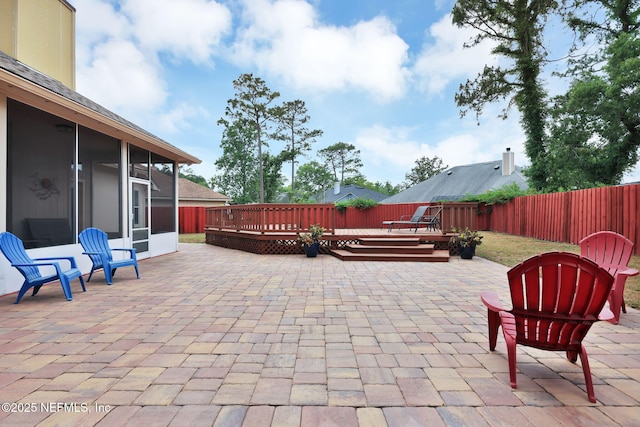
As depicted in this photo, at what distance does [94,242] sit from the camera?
505 cm

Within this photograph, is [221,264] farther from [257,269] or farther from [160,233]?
[160,233]

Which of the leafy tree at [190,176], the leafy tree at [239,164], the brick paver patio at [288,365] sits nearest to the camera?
the brick paver patio at [288,365]

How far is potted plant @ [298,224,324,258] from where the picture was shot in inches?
306

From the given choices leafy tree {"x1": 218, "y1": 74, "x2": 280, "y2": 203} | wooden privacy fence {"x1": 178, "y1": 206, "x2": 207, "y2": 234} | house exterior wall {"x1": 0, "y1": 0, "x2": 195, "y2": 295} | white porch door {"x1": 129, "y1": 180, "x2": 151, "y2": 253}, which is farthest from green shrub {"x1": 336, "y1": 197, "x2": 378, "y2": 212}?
white porch door {"x1": 129, "y1": 180, "x2": 151, "y2": 253}

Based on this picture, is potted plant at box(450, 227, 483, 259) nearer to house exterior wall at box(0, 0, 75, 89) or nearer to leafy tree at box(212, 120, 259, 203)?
house exterior wall at box(0, 0, 75, 89)

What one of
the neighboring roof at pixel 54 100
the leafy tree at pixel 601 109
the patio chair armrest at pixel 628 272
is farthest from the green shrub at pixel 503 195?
the neighboring roof at pixel 54 100

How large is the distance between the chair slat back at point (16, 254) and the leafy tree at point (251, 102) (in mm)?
18250

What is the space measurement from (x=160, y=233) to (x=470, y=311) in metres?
7.73

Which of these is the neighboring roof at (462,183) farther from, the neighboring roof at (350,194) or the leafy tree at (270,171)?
the leafy tree at (270,171)

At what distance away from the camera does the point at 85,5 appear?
26.8 feet

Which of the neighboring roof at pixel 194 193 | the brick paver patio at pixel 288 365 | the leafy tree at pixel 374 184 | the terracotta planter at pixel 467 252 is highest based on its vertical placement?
the leafy tree at pixel 374 184

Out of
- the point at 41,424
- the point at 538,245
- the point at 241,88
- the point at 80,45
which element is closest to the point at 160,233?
the point at 80,45

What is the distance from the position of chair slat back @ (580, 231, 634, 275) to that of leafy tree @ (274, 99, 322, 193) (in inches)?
843

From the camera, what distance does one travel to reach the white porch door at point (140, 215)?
7.11m
